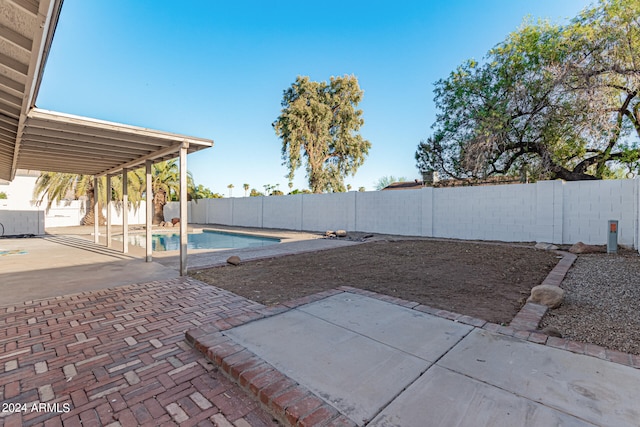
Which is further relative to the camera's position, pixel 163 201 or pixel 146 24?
pixel 163 201

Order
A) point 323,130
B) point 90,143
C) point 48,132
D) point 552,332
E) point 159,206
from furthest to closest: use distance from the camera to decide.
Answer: point 323,130
point 159,206
point 90,143
point 48,132
point 552,332

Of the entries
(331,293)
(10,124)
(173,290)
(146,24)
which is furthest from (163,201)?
(331,293)

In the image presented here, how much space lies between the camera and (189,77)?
13289 millimetres

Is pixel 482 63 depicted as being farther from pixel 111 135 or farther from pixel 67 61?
pixel 67 61

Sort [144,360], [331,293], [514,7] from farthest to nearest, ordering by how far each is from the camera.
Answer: [514,7] < [331,293] < [144,360]

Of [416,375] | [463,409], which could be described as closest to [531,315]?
[416,375]

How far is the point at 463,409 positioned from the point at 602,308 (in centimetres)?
311

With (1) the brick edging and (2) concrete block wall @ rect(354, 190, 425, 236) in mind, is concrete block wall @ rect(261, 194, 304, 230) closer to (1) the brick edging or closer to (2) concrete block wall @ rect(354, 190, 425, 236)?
(2) concrete block wall @ rect(354, 190, 425, 236)

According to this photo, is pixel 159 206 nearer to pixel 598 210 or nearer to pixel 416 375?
pixel 416 375

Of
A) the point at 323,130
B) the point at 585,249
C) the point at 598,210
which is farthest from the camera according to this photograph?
the point at 323,130

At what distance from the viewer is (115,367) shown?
2.33 metres

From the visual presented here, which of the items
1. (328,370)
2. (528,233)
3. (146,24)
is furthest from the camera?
(146,24)

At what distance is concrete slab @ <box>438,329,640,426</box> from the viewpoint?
1.73 metres

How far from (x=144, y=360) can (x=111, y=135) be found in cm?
434
